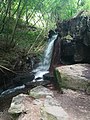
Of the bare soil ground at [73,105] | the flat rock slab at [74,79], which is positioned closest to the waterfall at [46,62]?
the flat rock slab at [74,79]

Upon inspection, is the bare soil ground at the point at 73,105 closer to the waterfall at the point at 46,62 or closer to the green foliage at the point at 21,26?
the green foliage at the point at 21,26

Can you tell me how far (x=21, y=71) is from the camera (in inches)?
481

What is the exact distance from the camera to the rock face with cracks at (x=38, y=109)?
5528mm

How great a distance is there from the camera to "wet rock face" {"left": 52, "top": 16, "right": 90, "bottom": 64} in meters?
12.2

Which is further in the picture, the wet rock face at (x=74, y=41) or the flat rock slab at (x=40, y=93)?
the wet rock face at (x=74, y=41)

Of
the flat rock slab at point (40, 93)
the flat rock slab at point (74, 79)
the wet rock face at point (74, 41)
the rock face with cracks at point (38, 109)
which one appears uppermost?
the wet rock face at point (74, 41)

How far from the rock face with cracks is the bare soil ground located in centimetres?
22

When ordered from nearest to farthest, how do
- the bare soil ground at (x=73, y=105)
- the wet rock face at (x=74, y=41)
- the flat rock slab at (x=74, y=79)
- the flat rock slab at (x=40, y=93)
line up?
1. the bare soil ground at (x=73, y=105)
2. the flat rock slab at (x=40, y=93)
3. the flat rock slab at (x=74, y=79)
4. the wet rock face at (x=74, y=41)

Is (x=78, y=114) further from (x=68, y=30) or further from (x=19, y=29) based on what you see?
A: (x=68, y=30)

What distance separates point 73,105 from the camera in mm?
6438

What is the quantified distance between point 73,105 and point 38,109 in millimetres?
1098

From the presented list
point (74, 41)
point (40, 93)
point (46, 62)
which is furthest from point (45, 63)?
point (40, 93)

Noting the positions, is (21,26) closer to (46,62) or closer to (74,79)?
(46,62)

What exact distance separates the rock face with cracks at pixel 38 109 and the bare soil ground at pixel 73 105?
0.22 meters
